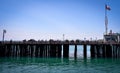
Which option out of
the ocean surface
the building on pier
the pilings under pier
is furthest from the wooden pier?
the building on pier

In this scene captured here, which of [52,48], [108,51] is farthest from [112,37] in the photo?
[52,48]

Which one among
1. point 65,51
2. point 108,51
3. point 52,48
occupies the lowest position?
point 108,51

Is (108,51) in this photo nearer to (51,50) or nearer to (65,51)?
(65,51)

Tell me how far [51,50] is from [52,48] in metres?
0.72

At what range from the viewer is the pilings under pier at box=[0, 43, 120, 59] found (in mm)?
60938

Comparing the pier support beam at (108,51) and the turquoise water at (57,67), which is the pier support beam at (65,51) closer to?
the pier support beam at (108,51)

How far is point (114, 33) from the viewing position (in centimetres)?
9538

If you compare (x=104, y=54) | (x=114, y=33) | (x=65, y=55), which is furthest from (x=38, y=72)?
(x=114, y=33)

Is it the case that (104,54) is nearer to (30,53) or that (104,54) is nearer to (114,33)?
(30,53)

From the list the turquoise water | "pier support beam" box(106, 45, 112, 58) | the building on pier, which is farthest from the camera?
the building on pier

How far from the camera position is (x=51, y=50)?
6147 centimetres

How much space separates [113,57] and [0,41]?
34.2 meters

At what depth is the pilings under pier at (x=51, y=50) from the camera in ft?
200

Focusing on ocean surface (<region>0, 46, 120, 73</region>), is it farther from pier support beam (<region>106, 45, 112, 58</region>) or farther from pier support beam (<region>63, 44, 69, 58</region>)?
pier support beam (<region>106, 45, 112, 58</region>)
